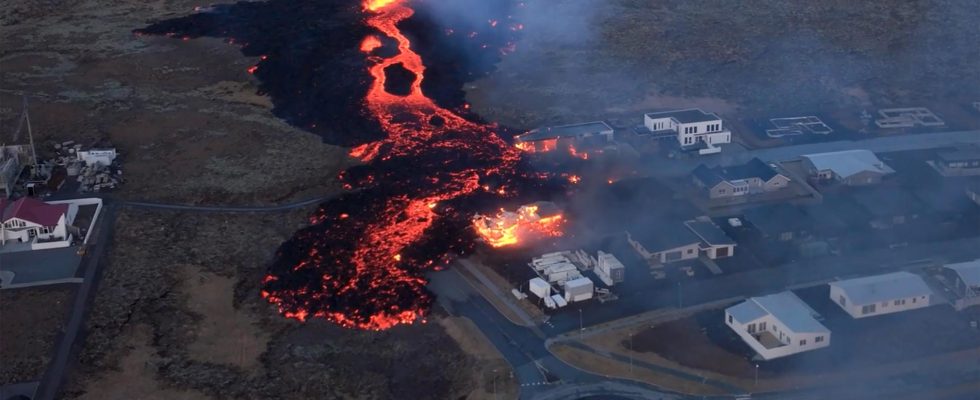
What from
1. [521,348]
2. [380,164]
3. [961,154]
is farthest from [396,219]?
[961,154]

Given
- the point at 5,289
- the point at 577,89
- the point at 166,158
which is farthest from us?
the point at 577,89

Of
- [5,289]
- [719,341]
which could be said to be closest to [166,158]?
[5,289]

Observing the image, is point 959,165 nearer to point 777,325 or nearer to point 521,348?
point 777,325

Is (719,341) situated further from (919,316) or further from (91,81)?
(91,81)

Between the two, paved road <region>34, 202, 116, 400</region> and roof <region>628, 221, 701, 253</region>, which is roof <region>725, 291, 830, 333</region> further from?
paved road <region>34, 202, 116, 400</region>

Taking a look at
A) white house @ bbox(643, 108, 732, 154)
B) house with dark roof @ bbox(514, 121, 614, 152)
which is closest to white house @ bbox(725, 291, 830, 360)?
white house @ bbox(643, 108, 732, 154)
